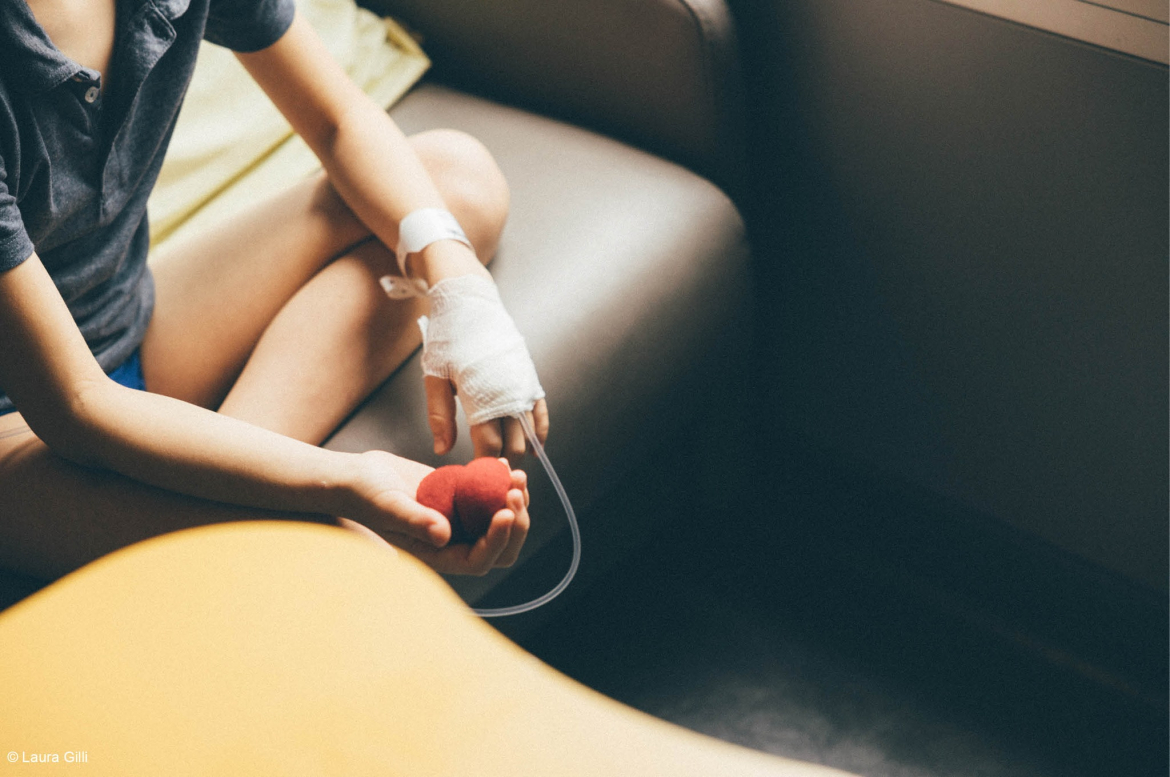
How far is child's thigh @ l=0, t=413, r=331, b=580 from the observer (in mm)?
647

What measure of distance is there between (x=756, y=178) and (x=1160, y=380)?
18.4 inches

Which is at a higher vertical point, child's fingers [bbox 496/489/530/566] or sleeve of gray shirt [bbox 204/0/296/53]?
sleeve of gray shirt [bbox 204/0/296/53]

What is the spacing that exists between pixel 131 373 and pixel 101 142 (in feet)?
0.65

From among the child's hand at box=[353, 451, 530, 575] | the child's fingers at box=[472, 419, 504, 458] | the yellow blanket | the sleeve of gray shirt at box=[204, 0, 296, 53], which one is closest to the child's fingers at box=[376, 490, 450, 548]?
the child's hand at box=[353, 451, 530, 575]

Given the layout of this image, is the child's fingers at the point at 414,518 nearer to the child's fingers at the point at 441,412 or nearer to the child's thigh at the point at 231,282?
the child's fingers at the point at 441,412

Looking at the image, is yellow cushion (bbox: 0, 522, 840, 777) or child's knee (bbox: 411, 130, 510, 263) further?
child's knee (bbox: 411, 130, 510, 263)

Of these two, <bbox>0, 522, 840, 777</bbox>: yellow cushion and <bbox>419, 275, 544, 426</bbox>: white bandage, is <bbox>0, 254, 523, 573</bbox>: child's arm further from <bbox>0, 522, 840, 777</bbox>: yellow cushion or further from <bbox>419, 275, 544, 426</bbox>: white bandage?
<bbox>0, 522, 840, 777</bbox>: yellow cushion

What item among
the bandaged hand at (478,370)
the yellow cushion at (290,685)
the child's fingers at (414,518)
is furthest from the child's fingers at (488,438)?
the yellow cushion at (290,685)

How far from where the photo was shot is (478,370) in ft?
2.37

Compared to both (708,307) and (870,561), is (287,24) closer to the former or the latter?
(708,307)

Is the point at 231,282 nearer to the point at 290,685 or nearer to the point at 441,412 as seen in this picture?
the point at 441,412

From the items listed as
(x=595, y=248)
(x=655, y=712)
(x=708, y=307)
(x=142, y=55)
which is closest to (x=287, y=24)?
(x=142, y=55)

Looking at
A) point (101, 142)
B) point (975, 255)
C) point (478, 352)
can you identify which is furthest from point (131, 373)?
point (975, 255)

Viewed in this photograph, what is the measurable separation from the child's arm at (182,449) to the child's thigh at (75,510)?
0.01 meters
